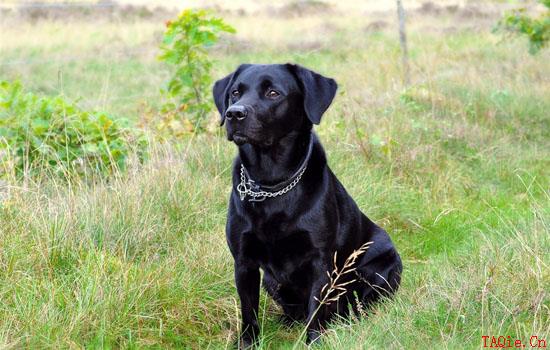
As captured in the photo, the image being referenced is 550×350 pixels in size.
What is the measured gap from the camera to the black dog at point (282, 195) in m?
3.51

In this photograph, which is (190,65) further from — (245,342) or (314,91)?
(245,342)

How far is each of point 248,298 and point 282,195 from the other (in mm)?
539

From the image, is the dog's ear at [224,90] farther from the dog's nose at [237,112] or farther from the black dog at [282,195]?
the dog's nose at [237,112]

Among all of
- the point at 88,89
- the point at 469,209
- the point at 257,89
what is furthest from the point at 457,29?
the point at 257,89

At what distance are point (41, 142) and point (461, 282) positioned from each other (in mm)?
3171

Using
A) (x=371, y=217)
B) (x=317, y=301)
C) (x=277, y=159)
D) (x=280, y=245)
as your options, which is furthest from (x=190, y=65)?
(x=317, y=301)

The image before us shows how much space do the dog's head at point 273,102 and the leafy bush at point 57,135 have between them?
6.07 feet

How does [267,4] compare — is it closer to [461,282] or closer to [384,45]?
[384,45]

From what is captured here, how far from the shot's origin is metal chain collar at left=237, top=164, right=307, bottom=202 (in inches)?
140

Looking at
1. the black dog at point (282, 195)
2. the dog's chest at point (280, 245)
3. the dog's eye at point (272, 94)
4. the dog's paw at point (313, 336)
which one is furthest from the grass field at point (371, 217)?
the dog's eye at point (272, 94)

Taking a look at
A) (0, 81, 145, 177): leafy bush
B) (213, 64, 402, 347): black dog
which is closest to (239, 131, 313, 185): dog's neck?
(213, 64, 402, 347): black dog

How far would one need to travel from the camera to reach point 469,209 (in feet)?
18.6

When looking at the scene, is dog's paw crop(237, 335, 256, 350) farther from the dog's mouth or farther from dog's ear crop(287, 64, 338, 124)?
dog's ear crop(287, 64, 338, 124)

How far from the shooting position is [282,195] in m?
3.58
